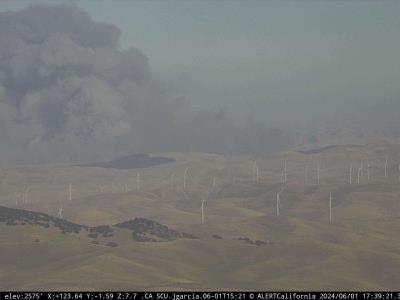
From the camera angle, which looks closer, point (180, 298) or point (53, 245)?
point (180, 298)

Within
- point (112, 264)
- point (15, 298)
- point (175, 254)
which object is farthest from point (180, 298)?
point (175, 254)

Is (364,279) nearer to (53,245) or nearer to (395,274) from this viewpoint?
(395,274)

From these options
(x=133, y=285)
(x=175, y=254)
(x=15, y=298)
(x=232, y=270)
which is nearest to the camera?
(x=15, y=298)

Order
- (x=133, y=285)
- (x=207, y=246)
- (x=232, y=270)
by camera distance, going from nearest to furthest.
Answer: (x=133, y=285), (x=232, y=270), (x=207, y=246)

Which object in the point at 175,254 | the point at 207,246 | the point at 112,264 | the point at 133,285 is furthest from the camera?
the point at 207,246

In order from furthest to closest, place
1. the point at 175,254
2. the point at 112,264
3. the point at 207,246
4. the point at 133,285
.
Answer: the point at 207,246 < the point at 175,254 < the point at 112,264 < the point at 133,285

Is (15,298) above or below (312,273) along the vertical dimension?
above

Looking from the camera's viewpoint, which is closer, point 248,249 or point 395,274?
point 395,274

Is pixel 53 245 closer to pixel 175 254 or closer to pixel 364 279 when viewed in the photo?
pixel 175 254

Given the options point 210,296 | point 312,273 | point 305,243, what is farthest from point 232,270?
point 210,296
